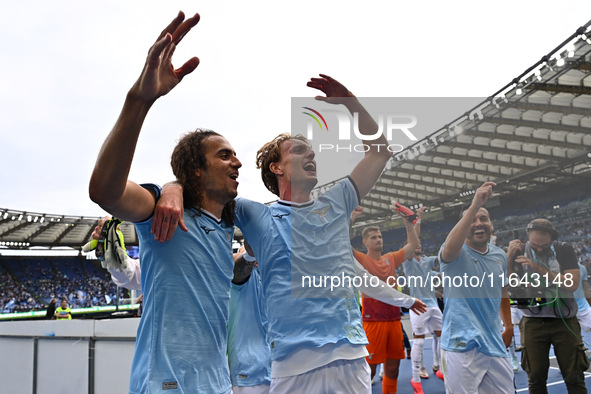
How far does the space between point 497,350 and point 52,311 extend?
15862 millimetres

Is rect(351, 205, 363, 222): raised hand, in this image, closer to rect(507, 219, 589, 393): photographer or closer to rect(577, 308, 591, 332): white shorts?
rect(507, 219, 589, 393): photographer

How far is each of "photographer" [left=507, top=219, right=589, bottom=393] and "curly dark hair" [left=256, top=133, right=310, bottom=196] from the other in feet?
6.17

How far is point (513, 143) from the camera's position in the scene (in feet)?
10.5

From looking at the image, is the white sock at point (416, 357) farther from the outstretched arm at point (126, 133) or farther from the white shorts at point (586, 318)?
the outstretched arm at point (126, 133)

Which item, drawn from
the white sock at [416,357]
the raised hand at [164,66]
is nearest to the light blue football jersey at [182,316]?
the raised hand at [164,66]

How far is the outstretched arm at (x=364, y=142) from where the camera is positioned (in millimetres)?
2389

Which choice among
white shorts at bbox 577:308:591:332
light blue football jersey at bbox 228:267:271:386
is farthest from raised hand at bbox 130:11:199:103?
white shorts at bbox 577:308:591:332

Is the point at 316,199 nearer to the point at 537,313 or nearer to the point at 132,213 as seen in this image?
the point at 132,213

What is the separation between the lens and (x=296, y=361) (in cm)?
194

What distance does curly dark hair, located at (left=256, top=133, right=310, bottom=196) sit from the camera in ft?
8.46

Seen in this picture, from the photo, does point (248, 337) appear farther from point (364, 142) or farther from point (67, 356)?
point (67, 356)

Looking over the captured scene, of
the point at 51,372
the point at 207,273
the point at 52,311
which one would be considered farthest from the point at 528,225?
the point at 52,311

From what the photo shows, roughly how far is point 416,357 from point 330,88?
515 centimetres

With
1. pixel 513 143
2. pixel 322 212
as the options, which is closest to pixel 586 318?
pixel 513 143
